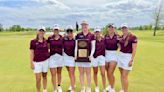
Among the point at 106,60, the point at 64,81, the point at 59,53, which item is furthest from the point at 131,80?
the point at 59,53

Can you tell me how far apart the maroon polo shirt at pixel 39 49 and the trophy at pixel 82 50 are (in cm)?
103

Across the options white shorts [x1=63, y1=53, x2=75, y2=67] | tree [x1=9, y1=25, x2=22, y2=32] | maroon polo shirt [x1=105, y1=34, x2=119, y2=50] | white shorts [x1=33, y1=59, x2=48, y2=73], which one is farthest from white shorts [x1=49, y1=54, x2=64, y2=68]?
tree [x1=9, y1=25, x2=22, y2=32]

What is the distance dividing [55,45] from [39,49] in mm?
659

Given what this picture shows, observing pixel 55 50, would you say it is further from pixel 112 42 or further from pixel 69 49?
pixel 112 42

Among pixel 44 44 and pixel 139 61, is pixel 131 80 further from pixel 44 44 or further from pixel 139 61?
pixel 139 61

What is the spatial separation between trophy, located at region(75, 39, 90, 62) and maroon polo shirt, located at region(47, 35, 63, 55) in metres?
0.56

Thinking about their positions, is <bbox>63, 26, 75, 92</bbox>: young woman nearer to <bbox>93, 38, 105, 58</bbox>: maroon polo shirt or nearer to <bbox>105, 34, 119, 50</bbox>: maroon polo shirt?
<bbox>93, 38, 105, 58</bbox>: maroon polo shirt

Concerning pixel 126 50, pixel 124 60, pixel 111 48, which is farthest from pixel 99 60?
pixel 126 50

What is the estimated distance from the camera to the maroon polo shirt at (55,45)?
11289mm

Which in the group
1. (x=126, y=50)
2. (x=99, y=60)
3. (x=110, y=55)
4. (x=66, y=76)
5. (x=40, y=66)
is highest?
(x=126, y=50)

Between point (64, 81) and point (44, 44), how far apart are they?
142 inches

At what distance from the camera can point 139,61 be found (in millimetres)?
21672

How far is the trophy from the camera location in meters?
11.2

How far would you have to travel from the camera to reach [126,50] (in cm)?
1098
